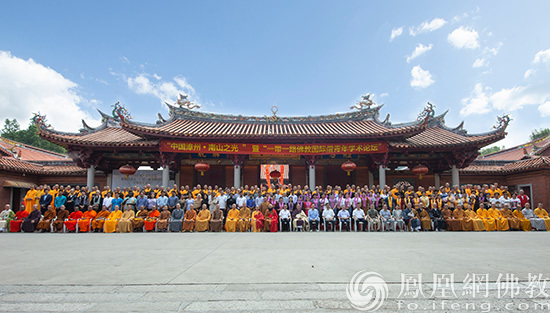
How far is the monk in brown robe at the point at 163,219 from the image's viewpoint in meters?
9.84

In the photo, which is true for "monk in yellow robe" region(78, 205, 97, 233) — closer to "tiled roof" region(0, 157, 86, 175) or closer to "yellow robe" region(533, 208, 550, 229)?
"tiled roof" region(0, 157, 86, 175)

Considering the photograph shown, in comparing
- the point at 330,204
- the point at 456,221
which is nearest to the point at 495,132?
the point at 456,221

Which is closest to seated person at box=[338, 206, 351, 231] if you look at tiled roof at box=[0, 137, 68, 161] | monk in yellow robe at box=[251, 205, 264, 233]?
monk in yellow robe at box=[251, 205, 264, 233]

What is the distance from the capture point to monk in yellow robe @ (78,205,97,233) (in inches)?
388

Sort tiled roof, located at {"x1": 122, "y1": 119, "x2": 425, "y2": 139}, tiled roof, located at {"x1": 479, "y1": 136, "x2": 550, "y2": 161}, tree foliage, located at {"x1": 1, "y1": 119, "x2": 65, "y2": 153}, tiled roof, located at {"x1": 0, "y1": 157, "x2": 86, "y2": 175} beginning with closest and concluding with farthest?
tiled roof, located at {"x1": 122, "y1": 119, "x2": 425, "y2": 139}
tiled roof, located at {"x1": 0, "y1": 157, "x2": 86, "y2": 175}
tiled roof, located at {"x1": 479, "y1": 136, "x2": 550, "y2": 161}
tree foliage, located at {"x1": 1, "y1": 119, "x2": 65, "y2": 153}

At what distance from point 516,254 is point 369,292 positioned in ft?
12.8

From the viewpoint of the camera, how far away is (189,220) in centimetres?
989


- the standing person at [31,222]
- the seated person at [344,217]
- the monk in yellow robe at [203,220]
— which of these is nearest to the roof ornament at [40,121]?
the standing person at [31,222]

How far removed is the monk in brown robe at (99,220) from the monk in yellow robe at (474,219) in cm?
1265

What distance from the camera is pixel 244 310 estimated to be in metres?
2.67

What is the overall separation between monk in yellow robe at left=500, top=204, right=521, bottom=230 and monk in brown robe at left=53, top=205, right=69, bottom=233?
15504 mm

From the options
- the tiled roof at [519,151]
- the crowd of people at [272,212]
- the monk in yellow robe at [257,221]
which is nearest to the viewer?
the monk in yellow robe at [257,221]

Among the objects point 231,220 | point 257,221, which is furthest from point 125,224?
point 257,221

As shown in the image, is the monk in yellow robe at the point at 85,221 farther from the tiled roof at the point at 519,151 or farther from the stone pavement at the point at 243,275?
the tiled roof at the point at 519,151
